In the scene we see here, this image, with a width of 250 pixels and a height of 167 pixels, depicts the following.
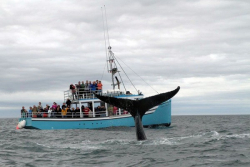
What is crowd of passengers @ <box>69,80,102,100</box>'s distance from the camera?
2789cm

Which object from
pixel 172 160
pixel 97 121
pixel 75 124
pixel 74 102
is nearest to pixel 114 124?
pixel 97 121

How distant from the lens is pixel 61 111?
2781cm

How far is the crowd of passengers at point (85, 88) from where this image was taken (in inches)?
1098

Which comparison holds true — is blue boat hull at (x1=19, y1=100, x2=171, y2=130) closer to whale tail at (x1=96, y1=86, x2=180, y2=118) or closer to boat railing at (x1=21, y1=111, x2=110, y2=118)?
boat railing at (x1=21, y1=111, x2=110, y2=118)

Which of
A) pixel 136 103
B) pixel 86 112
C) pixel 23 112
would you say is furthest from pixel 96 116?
pixel 136 103

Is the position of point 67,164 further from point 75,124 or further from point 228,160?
point 75,124

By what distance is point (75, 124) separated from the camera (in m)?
27.1

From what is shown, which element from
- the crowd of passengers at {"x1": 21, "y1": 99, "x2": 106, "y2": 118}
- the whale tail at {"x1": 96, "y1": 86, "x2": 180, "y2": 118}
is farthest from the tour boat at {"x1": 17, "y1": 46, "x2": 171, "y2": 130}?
the whale tail at {"x1": 96, "y1": 86, "x2": 180, "y2": 118}

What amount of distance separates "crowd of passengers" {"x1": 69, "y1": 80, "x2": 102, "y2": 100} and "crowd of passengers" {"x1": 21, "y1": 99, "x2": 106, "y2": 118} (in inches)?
40.4

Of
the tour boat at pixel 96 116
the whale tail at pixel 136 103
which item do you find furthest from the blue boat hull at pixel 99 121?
the whale tail at pixel 136 103

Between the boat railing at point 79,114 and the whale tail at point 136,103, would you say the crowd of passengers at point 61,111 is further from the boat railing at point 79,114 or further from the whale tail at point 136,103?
the whale tail at point 136,103

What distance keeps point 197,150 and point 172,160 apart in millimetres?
2088

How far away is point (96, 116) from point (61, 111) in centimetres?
281

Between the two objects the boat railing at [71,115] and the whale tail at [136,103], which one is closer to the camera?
the whale tail at [136,103]
